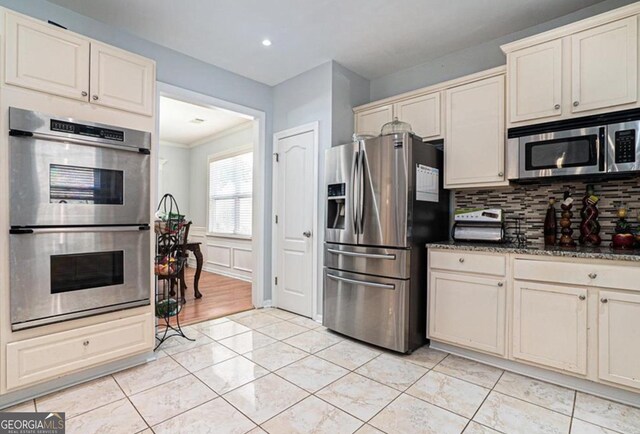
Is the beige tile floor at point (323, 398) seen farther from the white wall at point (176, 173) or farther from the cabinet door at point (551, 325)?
the white wall at point (176, 173)

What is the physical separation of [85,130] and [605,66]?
3.46 meters

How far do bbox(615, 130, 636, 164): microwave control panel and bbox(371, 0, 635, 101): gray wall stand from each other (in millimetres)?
1126

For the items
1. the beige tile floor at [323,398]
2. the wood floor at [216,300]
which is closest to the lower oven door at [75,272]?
the beige tile floor at [323,398]

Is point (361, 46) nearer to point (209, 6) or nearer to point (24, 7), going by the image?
point (209, 6)

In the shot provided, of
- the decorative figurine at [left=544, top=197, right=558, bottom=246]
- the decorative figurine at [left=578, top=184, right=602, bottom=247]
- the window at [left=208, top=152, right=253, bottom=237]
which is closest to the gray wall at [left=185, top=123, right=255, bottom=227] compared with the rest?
the window at [left=208, top=152, right=253, bottom=237]

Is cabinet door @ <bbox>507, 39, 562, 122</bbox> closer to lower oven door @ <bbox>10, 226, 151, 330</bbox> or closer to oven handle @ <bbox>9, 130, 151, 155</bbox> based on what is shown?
oven handle @ <bbox>9, 130, 151, 155</bbox>

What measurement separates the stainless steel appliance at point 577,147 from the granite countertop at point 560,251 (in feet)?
1.71

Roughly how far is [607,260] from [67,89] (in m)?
3.53

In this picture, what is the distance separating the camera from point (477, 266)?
2418mm

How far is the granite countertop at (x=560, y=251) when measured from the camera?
1.88 meters

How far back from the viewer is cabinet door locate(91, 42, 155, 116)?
2145 millimetres

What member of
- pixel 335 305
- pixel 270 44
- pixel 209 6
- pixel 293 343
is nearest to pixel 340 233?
pixel 335 305

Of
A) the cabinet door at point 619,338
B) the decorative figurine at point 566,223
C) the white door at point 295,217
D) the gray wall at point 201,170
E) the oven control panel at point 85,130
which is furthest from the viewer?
the gray wall at point 201,170

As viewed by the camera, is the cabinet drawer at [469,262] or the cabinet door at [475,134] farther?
the cabinet door at [475,134]
